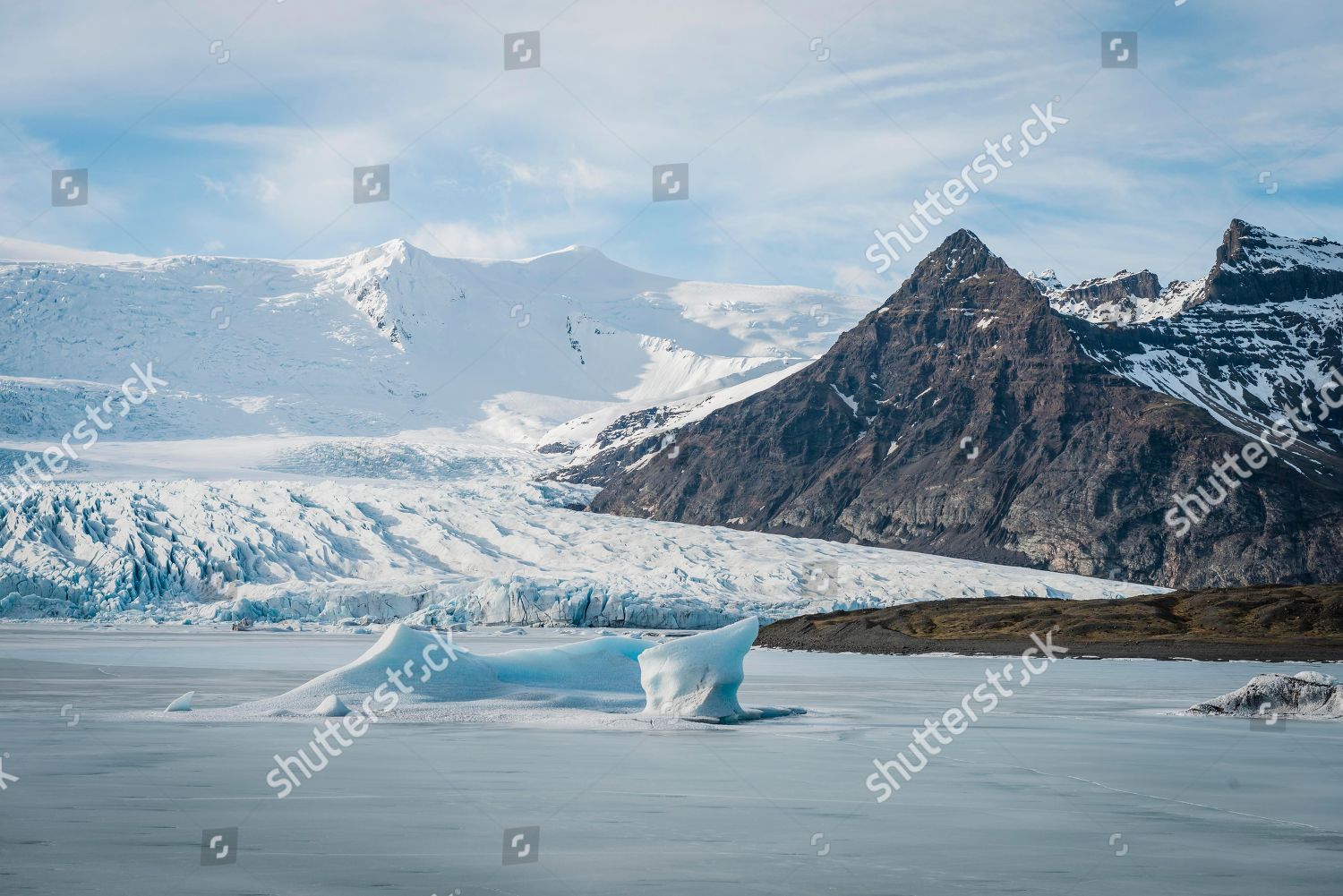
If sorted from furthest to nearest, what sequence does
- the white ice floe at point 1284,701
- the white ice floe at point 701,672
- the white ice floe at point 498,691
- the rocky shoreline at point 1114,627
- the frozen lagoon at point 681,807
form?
the rocky shoreline at point 1114,627
the white ice floe at point 1284,701
the white ice floe at point 701,672
the white ice floe at point 498,691
the frozen lagoon at point 681,807

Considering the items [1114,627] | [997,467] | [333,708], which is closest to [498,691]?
[333,708]

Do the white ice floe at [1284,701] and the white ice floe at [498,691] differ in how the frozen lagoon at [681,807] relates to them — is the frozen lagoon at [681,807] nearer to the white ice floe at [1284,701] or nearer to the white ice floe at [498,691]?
the white ice floe at [498,691]

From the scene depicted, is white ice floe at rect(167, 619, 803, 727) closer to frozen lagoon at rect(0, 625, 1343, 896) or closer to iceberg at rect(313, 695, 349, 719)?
iceberg at rect(313, 695, 349, 719)

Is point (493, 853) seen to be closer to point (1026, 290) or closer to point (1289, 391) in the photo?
point (1026, 290)

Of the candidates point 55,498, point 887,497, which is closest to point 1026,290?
point 887,497

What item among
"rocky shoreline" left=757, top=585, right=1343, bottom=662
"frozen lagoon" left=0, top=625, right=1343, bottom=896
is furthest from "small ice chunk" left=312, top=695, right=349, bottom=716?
"rocky shoreline" left=757, top=585, right=1343, bottom=662

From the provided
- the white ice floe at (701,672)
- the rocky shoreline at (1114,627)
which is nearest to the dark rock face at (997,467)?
the rocky shoreline at (1114,627)
